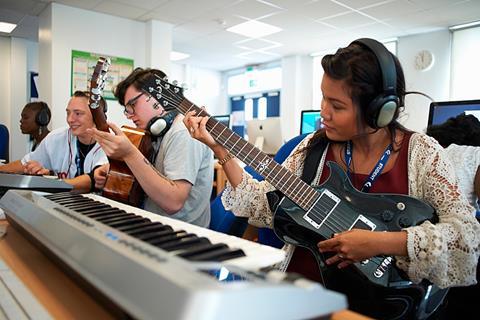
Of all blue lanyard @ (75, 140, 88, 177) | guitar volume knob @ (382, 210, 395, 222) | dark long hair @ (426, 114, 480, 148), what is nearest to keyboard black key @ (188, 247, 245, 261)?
guitar volume knob @ (382, 210, 395, 222)

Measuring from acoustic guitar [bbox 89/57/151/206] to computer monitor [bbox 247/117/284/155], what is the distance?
9.43 feet

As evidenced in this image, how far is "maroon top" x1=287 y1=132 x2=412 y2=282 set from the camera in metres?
1.04

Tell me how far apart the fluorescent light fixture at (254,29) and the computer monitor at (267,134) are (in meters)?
1.67

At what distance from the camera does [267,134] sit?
428 cm

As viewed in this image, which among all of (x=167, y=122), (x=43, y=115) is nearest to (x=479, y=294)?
(x=167, y=122)

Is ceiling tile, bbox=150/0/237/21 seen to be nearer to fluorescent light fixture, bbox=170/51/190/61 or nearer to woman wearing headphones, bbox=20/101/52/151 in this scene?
woman wearing headphones, bbox=20/101/52/151

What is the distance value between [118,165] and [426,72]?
545cm

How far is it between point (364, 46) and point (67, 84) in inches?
166

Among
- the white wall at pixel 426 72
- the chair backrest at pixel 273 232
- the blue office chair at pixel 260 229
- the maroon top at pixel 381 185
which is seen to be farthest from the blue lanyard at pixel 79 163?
the white wall at pixel 426 72

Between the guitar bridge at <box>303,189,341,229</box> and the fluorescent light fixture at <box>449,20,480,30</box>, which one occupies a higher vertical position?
the fluorescent light fixture at <box>449,20,480,30</box>

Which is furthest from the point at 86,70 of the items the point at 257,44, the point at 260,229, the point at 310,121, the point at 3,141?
the point at 260,229

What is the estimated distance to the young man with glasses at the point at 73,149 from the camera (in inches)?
74.7

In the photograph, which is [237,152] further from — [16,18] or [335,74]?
[16,18]

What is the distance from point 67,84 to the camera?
445cm
